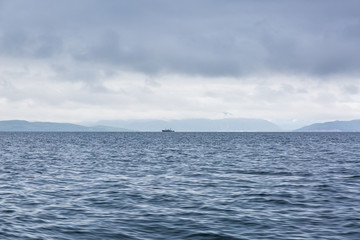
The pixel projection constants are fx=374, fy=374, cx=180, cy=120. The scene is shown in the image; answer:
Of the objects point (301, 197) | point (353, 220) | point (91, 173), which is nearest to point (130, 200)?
point (301, 197)

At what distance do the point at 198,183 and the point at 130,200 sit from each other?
8.88 metres

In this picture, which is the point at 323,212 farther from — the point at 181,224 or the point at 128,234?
the point at 128,234

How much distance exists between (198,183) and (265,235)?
49.7ft

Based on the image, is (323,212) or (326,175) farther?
(326,175)

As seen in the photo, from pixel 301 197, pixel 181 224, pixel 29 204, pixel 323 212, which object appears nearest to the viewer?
pixel 181 224

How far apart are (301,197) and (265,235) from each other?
975cm

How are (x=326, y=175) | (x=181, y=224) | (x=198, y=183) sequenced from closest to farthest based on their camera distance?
(x=181, y=224)
(x=198, y=183)
(x=326, y=175)

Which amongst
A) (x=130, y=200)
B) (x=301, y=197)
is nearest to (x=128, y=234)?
(x=130, y=200)

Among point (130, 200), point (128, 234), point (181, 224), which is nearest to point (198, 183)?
point (130, 200)

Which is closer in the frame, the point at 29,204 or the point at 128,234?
the point at 128,234

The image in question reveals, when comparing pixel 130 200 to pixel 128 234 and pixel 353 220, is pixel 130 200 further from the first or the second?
pixel 353 220

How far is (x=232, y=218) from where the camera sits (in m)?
19.3

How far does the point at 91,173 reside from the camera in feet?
125

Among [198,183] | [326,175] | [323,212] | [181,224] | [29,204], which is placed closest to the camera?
[181,224]
